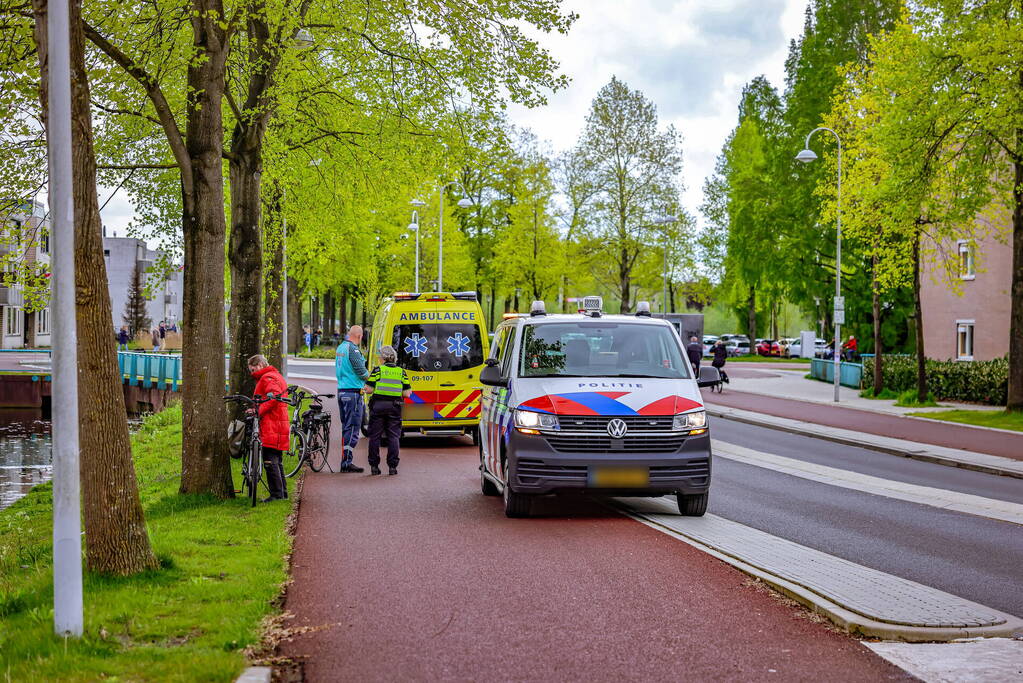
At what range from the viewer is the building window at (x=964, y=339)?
4166 cm

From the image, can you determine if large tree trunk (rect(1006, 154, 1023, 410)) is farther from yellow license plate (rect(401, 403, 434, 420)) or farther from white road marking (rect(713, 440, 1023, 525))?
yellow license plate (rect(401, 403, 434, 420))

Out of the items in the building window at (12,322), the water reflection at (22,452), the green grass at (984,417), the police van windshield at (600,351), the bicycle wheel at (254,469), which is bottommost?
the water reflection at (22,452)

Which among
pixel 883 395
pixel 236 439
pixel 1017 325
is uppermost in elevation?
pixel 1017 325

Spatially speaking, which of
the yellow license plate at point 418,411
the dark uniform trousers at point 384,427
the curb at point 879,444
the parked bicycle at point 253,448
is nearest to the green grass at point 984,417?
the curb at point 879,444

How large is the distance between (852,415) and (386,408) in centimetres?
1713

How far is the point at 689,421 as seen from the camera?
35.3 ft

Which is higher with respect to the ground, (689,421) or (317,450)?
(689,421)

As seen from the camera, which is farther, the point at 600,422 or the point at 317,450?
the point at 317,450

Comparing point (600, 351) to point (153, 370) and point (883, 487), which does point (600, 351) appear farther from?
point (153, 370)

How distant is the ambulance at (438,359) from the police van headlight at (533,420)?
9.01 m

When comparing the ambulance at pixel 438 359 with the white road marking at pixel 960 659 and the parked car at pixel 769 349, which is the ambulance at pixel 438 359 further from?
the parked car at pixel 769 349

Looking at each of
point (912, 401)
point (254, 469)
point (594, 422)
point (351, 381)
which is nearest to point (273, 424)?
point (254, 469)

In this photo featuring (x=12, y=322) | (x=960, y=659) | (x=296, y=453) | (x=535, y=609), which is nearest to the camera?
(x=960, y=659)

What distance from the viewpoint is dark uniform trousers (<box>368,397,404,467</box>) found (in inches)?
606
